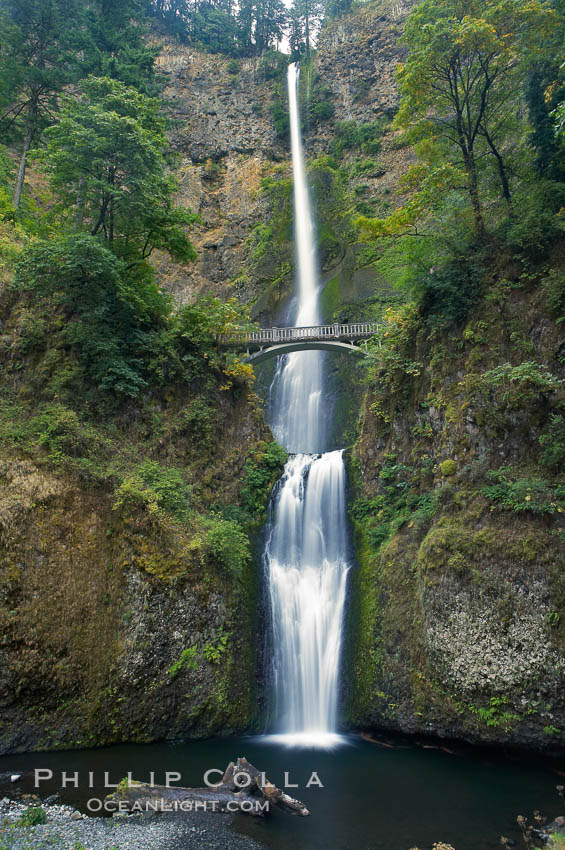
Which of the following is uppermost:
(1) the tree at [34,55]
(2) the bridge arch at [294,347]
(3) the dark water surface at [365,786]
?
(1) the tree at [34,55]

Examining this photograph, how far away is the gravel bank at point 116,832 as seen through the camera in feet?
19.9

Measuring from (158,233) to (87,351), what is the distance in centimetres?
524

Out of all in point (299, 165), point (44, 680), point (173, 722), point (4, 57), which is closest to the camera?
point (44, 680)

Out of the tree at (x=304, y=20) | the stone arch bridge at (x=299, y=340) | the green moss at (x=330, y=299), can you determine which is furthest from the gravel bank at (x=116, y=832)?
the tree at (x=304, y=20)

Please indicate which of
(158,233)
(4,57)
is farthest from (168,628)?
(4,57)

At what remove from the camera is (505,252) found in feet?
39.9

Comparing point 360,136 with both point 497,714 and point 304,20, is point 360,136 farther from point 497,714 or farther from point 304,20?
point 497,714

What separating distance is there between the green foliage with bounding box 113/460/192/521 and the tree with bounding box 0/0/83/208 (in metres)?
12.7

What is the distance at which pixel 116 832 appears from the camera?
21.0 feet

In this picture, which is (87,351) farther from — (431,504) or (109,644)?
(431,504)

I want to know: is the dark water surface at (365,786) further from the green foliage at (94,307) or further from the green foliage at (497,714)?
the green foliage at (94,307)

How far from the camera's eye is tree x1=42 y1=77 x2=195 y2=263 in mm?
13102

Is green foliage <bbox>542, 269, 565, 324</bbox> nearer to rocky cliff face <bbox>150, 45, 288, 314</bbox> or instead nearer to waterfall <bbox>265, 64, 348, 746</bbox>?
waterfall <bbox>265, 64, 348, 746</bbox>

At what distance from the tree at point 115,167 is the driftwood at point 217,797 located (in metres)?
13.5
